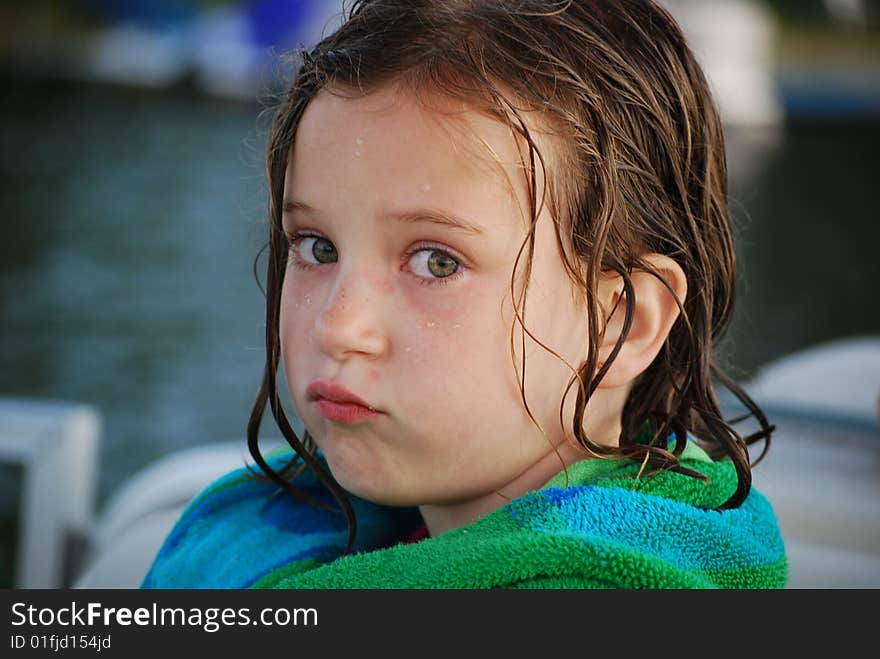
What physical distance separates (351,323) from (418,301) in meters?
0.04

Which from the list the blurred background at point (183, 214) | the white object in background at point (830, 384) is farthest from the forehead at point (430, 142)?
the white object in background at point (830, 384)

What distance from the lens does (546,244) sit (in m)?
0.75

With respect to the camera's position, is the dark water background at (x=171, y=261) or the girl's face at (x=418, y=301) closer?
the girl's face at (x=418, y=301)

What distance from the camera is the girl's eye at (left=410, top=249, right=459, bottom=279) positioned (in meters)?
0.74

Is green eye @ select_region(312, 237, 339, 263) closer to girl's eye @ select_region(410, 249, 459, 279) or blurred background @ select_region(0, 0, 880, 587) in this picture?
girl's eye @ select_region(410, 249, 459, 279)

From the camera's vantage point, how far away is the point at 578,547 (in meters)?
0.69

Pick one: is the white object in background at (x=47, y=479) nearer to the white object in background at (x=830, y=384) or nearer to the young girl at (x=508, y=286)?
the young girl at (x=508, y=286)

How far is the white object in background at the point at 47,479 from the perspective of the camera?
4.58 feet

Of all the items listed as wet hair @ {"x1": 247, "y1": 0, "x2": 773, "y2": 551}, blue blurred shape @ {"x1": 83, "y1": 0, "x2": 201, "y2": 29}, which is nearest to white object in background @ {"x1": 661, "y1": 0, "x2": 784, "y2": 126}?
blue blurred shape @ {"x1": 83, "y1": 0, "x2": 201, "y2": 29}

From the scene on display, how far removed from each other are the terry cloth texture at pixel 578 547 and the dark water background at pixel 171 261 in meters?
0.27

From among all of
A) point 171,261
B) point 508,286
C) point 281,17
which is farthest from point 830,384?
point 281,17

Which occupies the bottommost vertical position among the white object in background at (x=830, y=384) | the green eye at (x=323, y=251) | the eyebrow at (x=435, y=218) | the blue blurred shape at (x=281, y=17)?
the blue blurred shape at (x=281, y=17)

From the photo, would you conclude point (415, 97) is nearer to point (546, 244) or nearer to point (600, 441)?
point (546, 244)

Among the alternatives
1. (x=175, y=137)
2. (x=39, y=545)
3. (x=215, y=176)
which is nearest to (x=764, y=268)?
(x=215, y=176)
